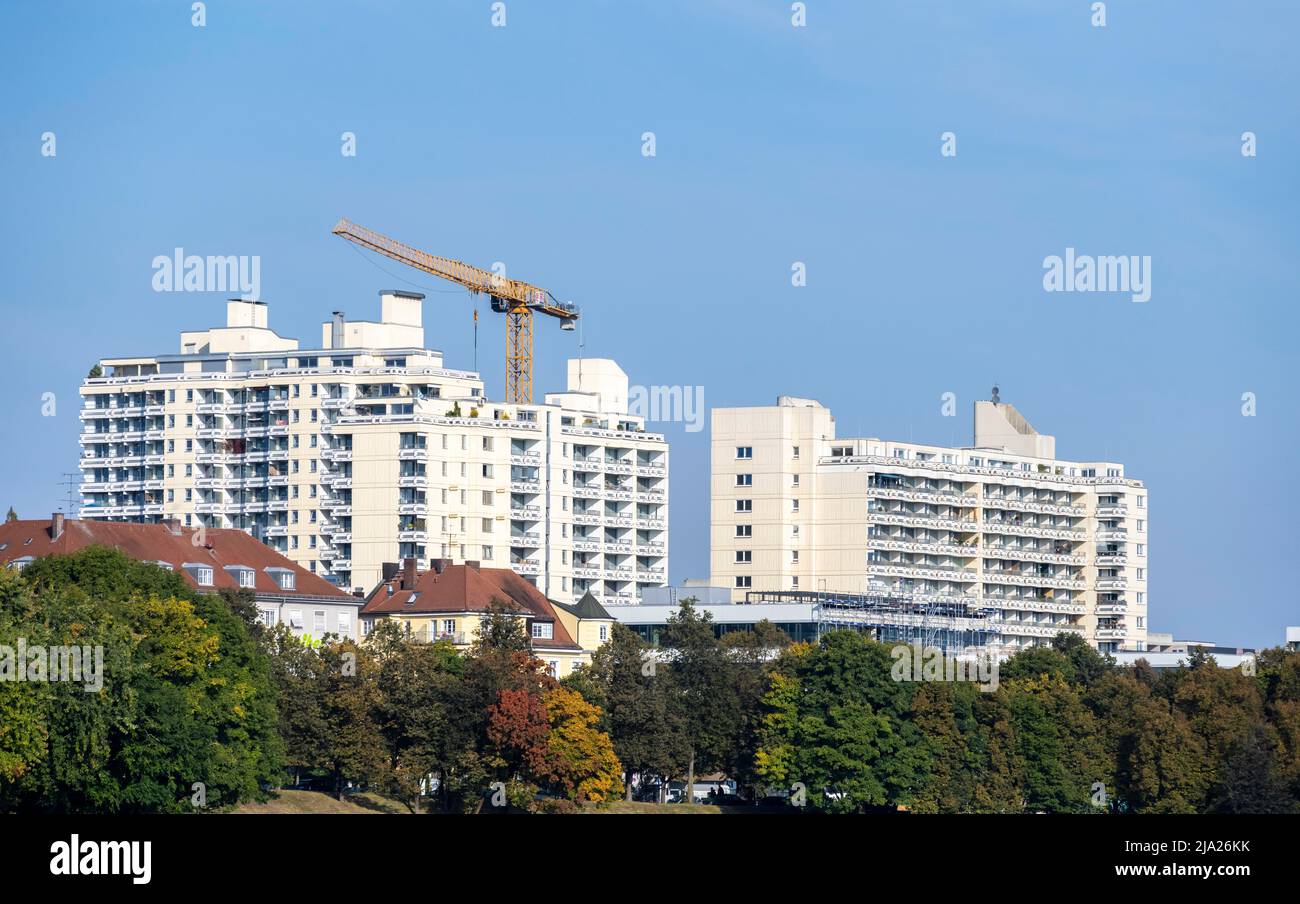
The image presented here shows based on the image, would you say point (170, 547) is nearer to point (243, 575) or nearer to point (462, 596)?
point (243, 575)

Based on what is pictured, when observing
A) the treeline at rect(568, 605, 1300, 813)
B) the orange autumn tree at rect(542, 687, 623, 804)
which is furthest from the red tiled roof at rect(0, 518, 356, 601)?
the treeline at rect(568, 605, 1300, 813)

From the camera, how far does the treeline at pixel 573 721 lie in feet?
395

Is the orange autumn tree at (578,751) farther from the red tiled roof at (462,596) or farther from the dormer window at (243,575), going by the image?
the dormer window at (243,575)

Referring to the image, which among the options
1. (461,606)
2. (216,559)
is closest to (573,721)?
(461,606)

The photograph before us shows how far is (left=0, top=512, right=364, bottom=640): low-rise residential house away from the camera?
169 m

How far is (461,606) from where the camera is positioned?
188 m

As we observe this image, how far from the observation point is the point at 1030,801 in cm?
16900

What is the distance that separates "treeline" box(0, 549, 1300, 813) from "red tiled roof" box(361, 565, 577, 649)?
13.7 metres

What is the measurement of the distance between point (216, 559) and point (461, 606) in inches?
779

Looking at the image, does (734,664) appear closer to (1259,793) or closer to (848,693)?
(848,693)

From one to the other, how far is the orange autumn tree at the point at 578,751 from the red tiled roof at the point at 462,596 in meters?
28.0
